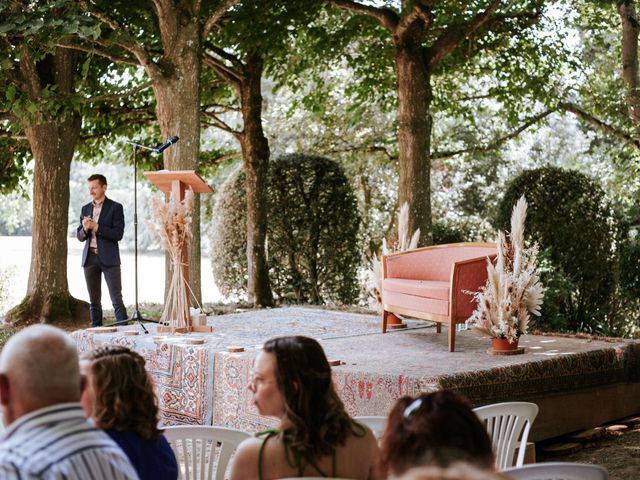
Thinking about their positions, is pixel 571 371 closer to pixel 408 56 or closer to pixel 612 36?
pixel 408 56

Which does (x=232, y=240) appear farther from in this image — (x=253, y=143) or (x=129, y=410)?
(x=129, y=410)

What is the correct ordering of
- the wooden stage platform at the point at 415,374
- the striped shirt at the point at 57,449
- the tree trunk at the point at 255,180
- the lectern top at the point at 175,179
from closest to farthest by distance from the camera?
the striped shirt at the point at 57,449, the wooden stage platform at the point at 415,374, the lectern top at the point at 175,179, the tree trunk at the point at 255,180

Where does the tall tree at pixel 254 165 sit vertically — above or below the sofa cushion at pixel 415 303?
above

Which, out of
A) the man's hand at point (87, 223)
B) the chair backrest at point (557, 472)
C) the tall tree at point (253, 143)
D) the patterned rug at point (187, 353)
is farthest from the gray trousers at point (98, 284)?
the chair backrest at point (557, 472)

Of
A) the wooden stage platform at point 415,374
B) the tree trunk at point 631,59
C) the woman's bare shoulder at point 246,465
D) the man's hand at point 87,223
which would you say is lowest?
the wooden stage platform at point 415,374

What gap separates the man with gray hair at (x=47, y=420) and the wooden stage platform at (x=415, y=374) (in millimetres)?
3580

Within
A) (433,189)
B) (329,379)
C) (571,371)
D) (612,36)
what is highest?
(612,36)

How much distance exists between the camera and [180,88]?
31.5ft

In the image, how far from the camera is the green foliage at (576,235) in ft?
36.9

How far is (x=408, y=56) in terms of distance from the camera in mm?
11141

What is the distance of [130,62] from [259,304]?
14.5 feet

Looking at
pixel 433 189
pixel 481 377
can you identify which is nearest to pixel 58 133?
pixel 481 377

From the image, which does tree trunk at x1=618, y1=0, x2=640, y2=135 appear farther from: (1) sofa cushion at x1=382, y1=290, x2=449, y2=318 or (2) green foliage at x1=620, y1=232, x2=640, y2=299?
(1) sofa cushion at x1=382, y1=290, x2=449, y2=318

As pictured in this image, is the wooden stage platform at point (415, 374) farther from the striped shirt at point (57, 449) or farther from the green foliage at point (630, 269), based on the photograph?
the green foliage at point (630, 269)
